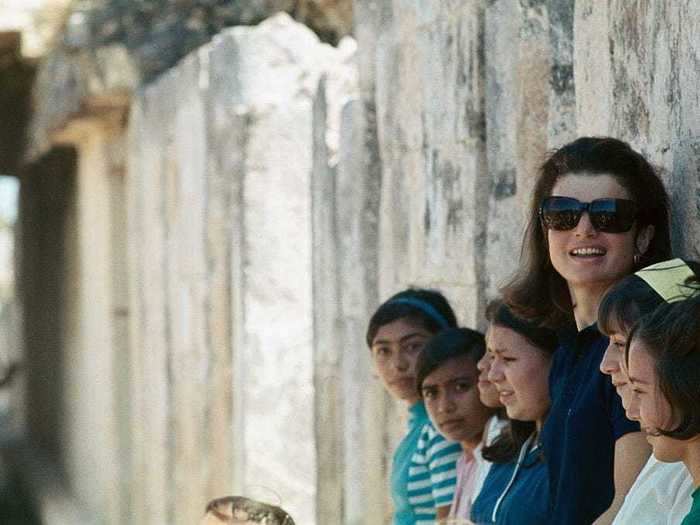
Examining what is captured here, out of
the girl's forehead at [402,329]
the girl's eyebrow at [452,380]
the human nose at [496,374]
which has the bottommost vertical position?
the girl's eyebrow at [452,380]

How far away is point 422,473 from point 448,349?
0.56 metres

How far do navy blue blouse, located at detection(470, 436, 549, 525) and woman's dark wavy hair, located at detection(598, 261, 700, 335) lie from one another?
0.83 m

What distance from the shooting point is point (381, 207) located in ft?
21.0

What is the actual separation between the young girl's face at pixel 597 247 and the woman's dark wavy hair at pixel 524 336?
1.12 feet

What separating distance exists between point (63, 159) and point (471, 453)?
11.2 meters

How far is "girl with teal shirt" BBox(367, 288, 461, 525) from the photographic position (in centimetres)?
510

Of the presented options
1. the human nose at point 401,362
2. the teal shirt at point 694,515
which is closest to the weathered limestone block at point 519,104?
the human nose at point 401,362

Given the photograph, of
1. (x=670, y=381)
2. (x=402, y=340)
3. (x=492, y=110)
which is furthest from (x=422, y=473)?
(x=670, y=381)

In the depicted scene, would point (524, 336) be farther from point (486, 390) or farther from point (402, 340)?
point (402, 340)

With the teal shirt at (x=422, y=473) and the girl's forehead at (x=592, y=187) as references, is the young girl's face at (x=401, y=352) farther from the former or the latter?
the girl's forehead at (x=592, y=187)

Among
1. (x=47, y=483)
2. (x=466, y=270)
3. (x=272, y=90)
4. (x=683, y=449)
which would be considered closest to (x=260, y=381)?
(x=272, y=90)

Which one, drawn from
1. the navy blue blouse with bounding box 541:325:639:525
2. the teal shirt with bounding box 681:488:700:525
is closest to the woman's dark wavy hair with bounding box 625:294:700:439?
the teal shirt with bounding box 681:488:700:525

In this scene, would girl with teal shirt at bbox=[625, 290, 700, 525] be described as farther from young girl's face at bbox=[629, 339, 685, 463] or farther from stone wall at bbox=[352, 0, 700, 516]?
stone wall at bbox=[352, 0, 700, 516]

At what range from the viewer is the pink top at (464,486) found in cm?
458
